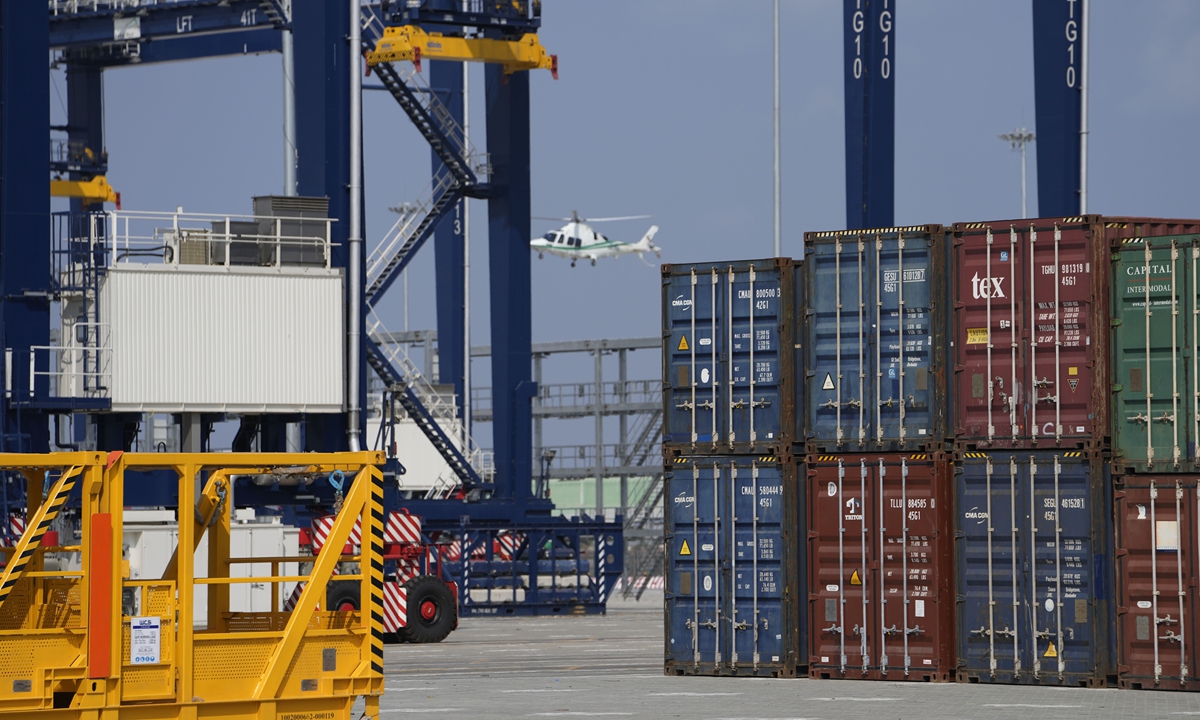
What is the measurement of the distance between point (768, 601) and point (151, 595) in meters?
10.9

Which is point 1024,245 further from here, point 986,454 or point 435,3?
point 435,3

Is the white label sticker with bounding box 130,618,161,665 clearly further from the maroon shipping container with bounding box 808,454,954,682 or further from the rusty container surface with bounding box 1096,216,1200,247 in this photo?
the rusty container surface with bounding box 1096,216,1200,247

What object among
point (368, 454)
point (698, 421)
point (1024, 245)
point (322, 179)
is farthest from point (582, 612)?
point (368, 454)

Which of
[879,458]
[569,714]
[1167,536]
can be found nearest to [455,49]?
[879,458]

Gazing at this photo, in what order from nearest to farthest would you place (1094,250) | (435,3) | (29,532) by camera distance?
(29,532) → (1094,250) → (435,3)

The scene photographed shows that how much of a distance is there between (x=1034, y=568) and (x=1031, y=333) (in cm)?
293

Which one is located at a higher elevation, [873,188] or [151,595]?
[873,188]

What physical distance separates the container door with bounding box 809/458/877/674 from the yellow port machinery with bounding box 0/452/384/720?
30.3 ft

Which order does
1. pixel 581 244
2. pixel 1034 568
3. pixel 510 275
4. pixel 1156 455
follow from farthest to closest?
pixel 581 244, pixel 510 275, pixel 1034 568, pixel 1156 455

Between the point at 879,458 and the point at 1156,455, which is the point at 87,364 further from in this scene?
the point at 1156,455

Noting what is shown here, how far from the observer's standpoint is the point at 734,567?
2261 cm

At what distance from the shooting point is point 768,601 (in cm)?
2236

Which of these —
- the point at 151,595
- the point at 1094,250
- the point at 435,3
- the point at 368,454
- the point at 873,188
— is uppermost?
the point at 435,3

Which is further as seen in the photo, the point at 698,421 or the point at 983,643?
the point at 698,421
